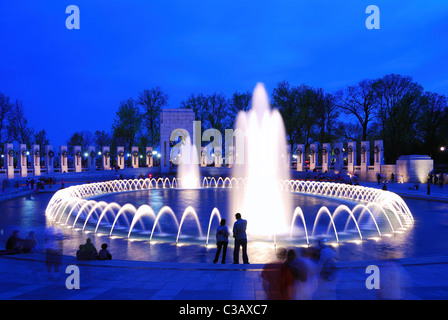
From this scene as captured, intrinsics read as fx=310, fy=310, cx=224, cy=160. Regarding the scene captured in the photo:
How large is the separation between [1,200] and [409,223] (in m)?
27.6

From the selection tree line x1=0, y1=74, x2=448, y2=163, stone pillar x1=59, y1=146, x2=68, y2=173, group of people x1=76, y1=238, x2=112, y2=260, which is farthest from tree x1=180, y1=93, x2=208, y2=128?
group of people x1=76, y1=238, x2=112, y2=260

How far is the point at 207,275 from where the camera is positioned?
7090mm

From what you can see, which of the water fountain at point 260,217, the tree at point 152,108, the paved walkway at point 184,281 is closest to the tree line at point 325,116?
the tree at point 152,108

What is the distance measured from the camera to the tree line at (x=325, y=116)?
4900cm

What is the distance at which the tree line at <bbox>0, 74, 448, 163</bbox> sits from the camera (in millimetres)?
49000

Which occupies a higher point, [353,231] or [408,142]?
[408,142]

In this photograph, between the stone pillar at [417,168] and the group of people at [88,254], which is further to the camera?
the stone pillar at [417,168]

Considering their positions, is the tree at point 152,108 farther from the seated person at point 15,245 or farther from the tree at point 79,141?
the seated person at point 15,245

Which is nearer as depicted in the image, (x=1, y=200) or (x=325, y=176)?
(x=1, y=200)

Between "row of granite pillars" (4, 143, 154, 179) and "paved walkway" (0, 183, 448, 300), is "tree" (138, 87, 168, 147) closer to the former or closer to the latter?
"row of granite pillars" (4, 143, 154, 179)

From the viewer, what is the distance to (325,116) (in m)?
59.1
